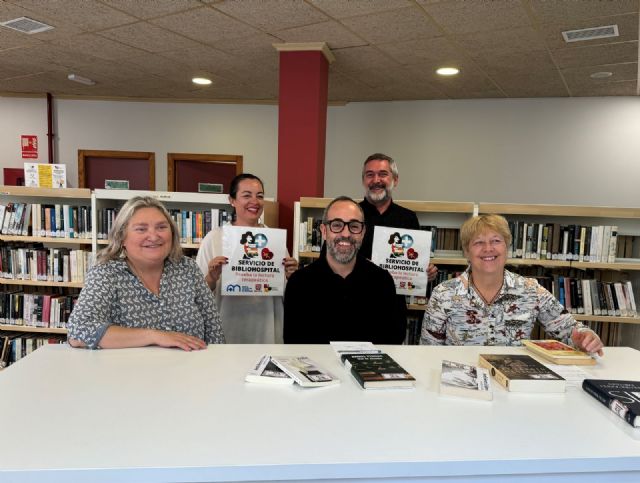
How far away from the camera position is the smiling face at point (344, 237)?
85.5 inches

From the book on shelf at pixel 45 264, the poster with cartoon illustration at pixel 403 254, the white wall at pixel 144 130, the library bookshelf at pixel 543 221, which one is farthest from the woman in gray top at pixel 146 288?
the white wall at pixel 144 130

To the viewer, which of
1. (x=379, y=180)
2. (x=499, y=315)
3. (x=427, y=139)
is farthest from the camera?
(x=427, y=139)

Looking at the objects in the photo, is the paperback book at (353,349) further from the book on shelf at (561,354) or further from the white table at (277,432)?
the book on shelf at (561,354)

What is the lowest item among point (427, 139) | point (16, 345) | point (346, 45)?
point (16, 345)

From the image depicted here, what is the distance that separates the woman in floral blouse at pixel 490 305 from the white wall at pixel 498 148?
4310 mm

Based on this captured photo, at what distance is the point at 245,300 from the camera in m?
2.69

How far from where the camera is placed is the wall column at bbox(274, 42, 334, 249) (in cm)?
410

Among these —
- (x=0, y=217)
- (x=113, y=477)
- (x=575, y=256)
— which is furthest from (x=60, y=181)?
(x=575, y=256)

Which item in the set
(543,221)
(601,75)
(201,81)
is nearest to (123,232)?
(543,221)

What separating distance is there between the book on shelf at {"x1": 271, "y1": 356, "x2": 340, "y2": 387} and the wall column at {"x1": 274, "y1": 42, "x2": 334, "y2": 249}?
111 inches

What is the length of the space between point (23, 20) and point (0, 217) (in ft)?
5.60

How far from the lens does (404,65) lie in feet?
15.0

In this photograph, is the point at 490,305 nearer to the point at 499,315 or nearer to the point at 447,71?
the point at 499,315

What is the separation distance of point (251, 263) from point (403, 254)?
3.10 feet
